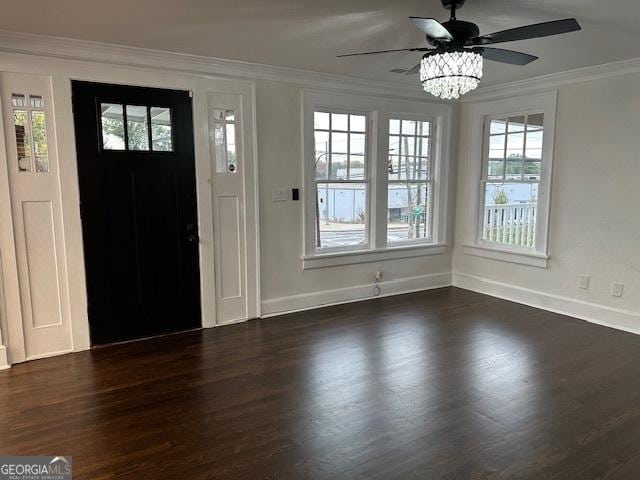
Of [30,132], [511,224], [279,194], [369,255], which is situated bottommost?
[369,255]

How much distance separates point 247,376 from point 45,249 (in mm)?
1909

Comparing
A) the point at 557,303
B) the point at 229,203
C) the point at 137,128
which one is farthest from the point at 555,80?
the point at 137,128

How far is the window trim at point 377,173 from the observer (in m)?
4.56

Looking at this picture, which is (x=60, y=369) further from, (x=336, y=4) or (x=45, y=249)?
(x=336, y=4)

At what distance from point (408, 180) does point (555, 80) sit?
182 centimetres

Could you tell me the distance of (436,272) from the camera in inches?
224

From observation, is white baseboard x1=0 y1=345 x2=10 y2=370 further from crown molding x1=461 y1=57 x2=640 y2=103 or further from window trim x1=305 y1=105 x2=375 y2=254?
crown molding x1=461 y1=57 x2=640 y2=103

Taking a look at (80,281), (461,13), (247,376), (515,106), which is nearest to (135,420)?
(247,376)

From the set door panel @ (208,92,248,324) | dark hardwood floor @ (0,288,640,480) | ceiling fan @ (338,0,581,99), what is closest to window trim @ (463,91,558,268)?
dark hardwood floor @ (0,288,640,480)

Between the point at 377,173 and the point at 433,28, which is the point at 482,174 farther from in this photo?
the point at 433,28

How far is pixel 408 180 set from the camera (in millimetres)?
5336

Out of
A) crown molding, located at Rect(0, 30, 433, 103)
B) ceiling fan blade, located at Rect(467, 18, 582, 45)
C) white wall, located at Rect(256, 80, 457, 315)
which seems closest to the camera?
ceiling fan blade, located at Rect(467, 18, 582, 45)

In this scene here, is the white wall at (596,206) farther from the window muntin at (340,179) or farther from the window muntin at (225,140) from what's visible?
the window muntin at (225,140)

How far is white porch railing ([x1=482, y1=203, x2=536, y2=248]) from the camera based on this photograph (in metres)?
4.91
